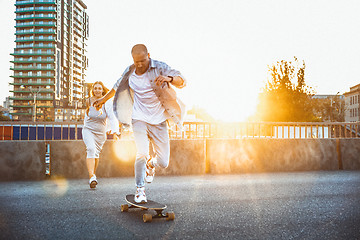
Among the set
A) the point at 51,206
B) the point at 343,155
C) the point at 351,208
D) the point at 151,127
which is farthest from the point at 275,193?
the point at 343,155

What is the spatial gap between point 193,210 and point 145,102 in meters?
1.50

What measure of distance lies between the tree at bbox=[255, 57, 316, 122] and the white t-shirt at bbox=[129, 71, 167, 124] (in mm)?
26616

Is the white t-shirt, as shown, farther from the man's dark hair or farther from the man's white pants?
the man's dark hair

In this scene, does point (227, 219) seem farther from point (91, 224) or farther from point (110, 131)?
point (110, 131)

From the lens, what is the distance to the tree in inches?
1190

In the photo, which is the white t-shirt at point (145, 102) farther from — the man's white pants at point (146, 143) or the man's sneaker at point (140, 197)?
the man's sneaker at point (140, 197)

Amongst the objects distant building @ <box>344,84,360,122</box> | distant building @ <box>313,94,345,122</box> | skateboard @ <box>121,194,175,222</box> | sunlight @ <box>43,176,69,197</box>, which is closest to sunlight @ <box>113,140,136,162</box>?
sunlight @ <box>43,176,69,197</box>

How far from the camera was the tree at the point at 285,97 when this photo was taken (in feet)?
99.2

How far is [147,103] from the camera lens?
190 inches

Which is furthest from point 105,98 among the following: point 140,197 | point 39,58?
point 39,58

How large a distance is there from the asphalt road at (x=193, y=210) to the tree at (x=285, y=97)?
75.1 ft

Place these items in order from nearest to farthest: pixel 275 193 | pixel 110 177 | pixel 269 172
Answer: pixel 275 193, pixel 110 177, pixel 269 172

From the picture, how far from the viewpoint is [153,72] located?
4.74m

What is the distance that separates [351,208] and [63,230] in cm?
361
